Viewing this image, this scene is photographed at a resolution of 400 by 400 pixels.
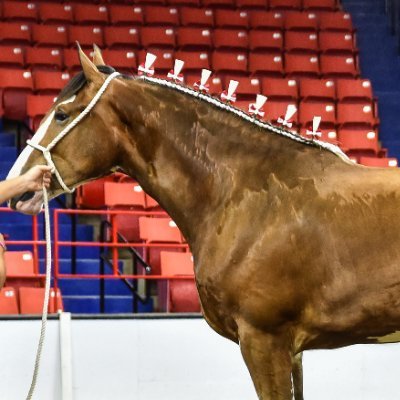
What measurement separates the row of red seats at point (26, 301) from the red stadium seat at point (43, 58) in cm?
471

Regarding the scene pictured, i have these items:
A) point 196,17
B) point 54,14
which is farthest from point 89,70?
point 196,17

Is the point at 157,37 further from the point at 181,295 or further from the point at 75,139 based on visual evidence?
the point at 75,139

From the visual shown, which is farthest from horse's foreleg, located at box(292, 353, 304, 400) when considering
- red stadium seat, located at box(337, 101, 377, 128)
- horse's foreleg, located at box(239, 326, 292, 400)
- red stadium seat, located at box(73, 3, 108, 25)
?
red stadium seat, located at box(73, 3, 108, 25)

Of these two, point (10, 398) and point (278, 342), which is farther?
point (10, 398)

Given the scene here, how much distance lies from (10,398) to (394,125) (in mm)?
7272

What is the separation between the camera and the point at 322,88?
1124 cm

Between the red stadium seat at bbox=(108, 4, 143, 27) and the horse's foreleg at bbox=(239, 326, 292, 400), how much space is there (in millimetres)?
8937

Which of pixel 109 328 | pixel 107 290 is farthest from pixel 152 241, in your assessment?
pixel 109 328

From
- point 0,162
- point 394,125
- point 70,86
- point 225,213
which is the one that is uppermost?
point 394,125

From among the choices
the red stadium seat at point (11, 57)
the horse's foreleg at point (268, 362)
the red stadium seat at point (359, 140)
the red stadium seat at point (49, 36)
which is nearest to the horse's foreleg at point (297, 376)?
the horse's foreleg at point (268, 362)

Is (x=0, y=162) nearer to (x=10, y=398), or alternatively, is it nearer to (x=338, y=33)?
(x=10, y=398)

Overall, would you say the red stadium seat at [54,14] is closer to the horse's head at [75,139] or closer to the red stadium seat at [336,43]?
the red stadium seat at [336,43]

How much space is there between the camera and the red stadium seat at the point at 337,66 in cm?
1188

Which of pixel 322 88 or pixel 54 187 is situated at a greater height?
pixel 322 88
